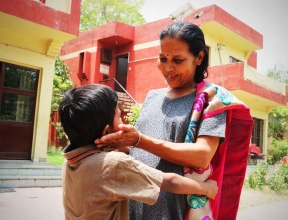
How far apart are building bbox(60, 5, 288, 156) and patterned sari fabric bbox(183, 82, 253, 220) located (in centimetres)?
992

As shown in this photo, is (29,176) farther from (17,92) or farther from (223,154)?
(223,154)

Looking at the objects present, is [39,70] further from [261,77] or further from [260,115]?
[260,115]

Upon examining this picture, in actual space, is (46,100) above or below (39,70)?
below

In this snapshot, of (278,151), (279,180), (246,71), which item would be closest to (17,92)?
(279,180)

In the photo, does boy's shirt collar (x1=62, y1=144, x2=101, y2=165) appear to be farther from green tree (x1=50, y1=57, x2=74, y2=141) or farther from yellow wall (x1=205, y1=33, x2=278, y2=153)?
yellow wall (x1=205, y1=33, x2=278, y2=153)

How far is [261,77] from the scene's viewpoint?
12711 mm

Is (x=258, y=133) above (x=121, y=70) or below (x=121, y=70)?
below

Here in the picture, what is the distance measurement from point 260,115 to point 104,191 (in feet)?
48.6

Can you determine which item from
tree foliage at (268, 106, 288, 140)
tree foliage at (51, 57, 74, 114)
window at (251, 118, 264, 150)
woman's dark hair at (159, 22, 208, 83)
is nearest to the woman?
woman's dark hair at (159, 22, 208, 83)

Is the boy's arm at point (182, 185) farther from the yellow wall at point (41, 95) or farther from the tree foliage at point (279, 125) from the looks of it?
the tree foliage at point (279, 125)

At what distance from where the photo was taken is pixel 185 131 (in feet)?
Result: 4.09

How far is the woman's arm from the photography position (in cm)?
112

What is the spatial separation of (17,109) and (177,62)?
7014 millimetres

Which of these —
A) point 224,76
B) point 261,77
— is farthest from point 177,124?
point 261,77
